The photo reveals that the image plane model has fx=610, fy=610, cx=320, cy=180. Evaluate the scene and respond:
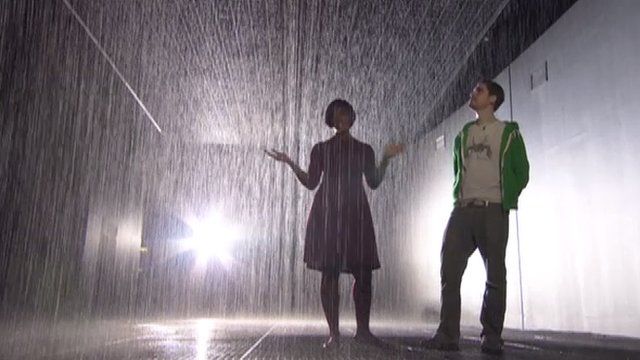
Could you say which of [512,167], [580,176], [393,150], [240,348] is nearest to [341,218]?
[393,150]

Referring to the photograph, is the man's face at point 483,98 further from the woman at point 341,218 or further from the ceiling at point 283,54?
the ceiling at point 283,54

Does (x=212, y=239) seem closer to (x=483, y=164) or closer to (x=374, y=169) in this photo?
(x=374, y=169)

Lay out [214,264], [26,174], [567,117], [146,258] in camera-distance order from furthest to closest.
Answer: [214,264] → [146,258] → [567,117] → [26,174]

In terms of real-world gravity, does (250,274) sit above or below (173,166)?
below

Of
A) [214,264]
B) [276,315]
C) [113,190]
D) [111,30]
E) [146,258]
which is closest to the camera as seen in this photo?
[111,30]

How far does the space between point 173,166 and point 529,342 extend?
28.9 ft

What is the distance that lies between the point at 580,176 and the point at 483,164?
7.17 ft

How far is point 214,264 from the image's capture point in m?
11.6

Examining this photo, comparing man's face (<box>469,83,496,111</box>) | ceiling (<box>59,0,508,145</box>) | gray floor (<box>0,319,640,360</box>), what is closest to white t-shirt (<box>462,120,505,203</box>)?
man's face (<box>469,83,496,111</box>)

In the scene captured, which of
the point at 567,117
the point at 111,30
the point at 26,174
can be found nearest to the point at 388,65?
the point at 567,117

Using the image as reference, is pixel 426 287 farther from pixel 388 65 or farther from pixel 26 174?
pixel 26 174

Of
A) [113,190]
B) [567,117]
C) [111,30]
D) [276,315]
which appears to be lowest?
[276,315]

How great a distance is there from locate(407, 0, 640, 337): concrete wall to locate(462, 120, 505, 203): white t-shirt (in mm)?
1557

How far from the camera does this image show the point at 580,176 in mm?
4809
